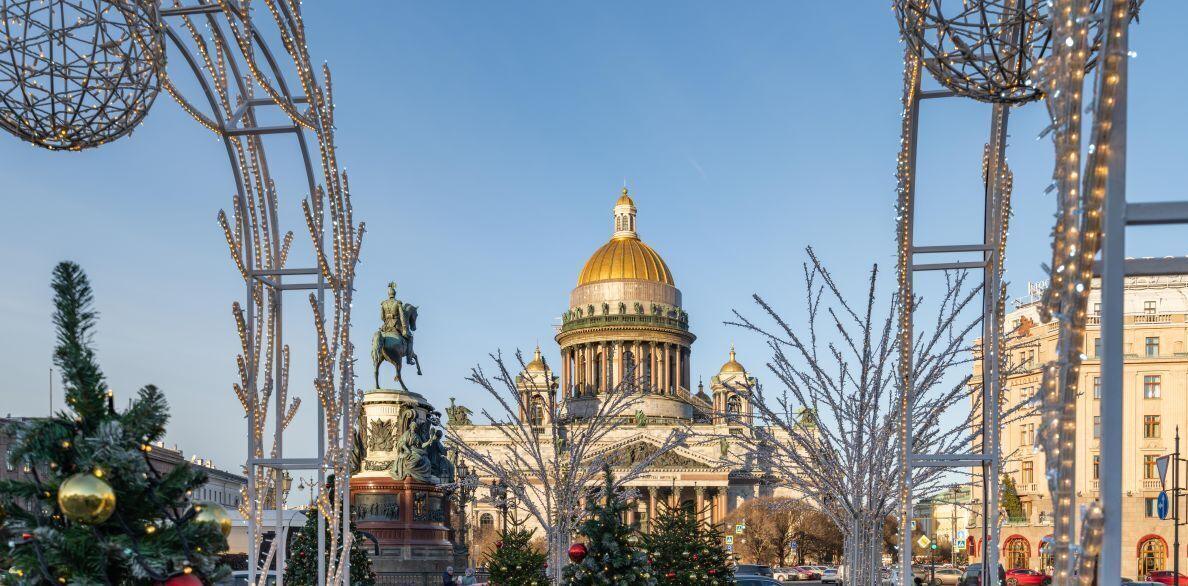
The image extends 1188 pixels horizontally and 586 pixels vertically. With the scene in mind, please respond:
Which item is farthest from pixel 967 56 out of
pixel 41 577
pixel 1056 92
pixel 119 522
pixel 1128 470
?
pixel 1128 470

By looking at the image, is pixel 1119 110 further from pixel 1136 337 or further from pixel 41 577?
pixel 1136 337

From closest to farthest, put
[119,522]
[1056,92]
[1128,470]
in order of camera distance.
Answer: [1056,92] < [119,522] < [1128,470]

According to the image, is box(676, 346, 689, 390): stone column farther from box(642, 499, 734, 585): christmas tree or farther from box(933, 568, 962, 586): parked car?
box(642, 499, 734, 585): christmas tree

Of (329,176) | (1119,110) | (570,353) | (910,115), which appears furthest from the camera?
(570,353)

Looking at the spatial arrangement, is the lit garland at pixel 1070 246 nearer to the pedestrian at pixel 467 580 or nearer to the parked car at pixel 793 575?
the pedestrian at pixel 467 580

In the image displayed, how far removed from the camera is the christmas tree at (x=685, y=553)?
26.5 m

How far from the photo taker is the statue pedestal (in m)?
33.6

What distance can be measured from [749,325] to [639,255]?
113m

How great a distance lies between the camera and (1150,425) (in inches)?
2483

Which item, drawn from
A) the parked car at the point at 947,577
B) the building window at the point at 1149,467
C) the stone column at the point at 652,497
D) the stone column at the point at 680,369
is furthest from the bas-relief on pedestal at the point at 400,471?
the stone column at the point at 680,369

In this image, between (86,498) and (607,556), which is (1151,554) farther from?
(86,498)

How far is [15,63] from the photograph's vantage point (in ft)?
26.5

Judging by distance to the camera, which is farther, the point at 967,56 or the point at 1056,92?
the point at 967,56

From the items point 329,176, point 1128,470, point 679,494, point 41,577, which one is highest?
point 329,176
